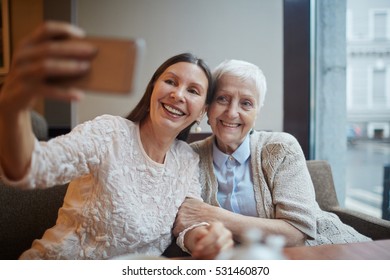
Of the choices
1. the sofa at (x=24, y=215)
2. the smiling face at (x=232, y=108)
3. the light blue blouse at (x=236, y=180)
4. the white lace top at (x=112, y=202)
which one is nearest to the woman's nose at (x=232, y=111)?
the smiling face at (x=232, y=108)

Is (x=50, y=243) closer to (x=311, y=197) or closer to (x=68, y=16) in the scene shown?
(x=68, y=16)

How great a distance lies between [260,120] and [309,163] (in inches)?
14.1

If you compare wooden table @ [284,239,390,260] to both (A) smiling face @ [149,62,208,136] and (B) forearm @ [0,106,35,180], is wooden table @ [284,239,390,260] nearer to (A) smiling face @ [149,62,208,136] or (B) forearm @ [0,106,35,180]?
(A) smiling face @ [149,62,208,136]

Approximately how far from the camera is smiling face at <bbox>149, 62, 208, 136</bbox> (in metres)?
0.90

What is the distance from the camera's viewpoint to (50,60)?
440 millimetres

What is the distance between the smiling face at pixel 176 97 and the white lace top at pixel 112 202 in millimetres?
88

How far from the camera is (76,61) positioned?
433 mm

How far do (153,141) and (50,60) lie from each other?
0.53 meters

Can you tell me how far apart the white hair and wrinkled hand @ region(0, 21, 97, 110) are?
635mm

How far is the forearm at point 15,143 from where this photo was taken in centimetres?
55

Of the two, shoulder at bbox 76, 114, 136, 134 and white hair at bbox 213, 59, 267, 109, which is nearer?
shoulder at bbox 76, 114, 136, 134

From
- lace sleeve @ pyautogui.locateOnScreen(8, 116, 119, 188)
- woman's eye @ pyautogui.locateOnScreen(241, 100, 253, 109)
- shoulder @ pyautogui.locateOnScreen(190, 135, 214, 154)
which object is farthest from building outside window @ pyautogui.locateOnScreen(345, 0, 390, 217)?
lace sleeve @ pyautogui.locateOnScreen(8, 116, 119, 188)

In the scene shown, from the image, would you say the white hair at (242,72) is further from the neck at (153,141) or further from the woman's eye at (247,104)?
the neck at (153,141)

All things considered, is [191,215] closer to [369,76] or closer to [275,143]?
[275,143]
